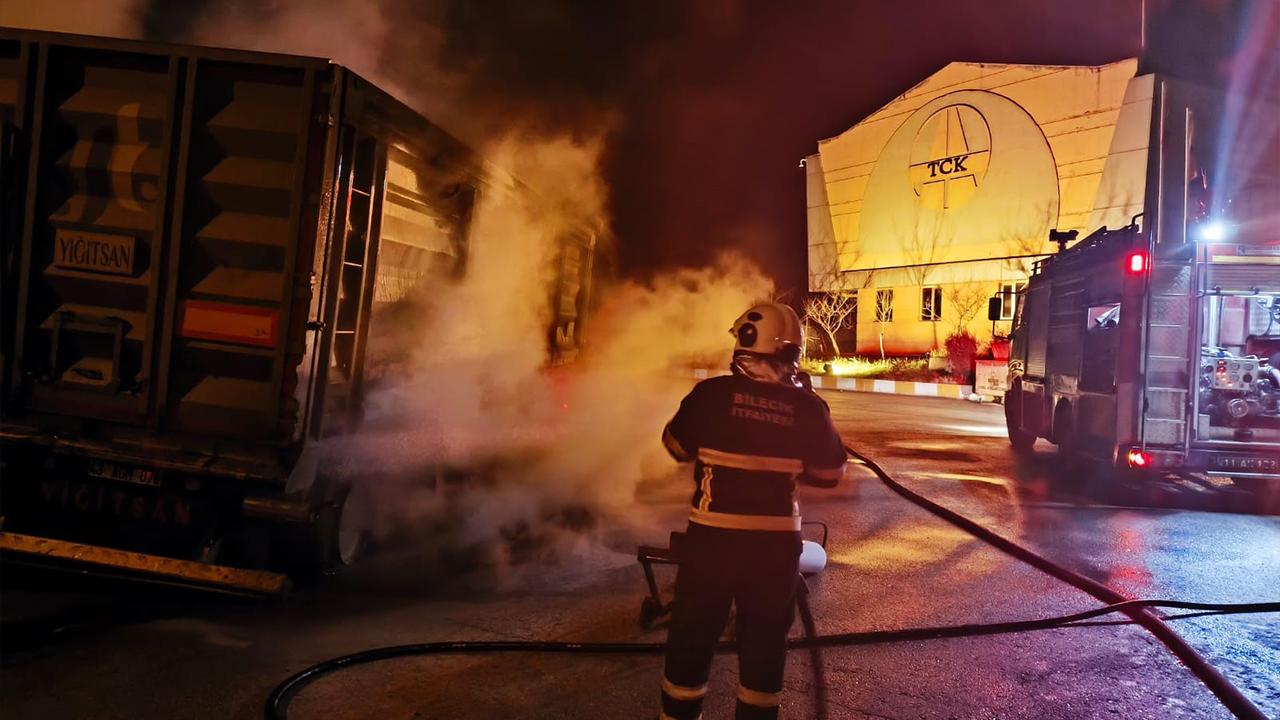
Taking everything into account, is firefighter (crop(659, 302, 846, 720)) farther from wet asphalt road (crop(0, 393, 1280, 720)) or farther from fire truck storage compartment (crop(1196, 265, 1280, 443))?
fire truck storage compartment (crop(1196, 265, 1280, 443))

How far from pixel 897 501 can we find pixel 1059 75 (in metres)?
26.8

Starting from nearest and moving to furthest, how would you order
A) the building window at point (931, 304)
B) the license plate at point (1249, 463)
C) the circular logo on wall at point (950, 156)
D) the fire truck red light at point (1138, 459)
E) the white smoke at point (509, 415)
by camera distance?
the white smoke at point (509, 415)
the license plate at point (1249, 463)
the fire truck red light at point (1138, 459)
the circular logo on wall at point (950, 156)
the building window at point (931, 304)

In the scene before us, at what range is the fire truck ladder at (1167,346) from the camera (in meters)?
8.23

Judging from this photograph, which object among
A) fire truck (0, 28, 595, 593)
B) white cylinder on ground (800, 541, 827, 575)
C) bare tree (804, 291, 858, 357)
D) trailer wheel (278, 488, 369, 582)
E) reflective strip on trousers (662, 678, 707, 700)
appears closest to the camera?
reflective strip on trousers (662, 678, 707, 700)

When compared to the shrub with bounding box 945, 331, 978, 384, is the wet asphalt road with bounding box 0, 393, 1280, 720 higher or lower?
lower

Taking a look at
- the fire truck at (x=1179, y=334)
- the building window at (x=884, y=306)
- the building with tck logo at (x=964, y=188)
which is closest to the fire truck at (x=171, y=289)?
the fire truck at (x=1179, y=334)

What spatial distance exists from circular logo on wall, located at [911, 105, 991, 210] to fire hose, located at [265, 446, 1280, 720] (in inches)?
1163

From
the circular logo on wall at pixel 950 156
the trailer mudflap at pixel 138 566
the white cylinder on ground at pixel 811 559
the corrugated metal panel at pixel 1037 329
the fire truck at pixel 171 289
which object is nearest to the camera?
the trailer mudflap at pixel 138 566

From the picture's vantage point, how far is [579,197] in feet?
32.7

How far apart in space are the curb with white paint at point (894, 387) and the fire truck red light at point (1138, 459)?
15.5m

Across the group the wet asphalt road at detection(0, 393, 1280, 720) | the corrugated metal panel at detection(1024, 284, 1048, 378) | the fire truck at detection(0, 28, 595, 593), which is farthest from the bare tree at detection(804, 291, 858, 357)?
the fire truck at detection(0, 28, 595, 593)

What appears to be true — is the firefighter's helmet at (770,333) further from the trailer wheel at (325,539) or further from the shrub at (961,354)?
the shrub at (961,354)

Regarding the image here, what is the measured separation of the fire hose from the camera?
11.4 feet

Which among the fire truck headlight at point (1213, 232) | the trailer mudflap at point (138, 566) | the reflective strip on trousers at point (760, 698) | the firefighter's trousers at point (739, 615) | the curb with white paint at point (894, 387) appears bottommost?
the trailer mudflap at point (138, 566)
